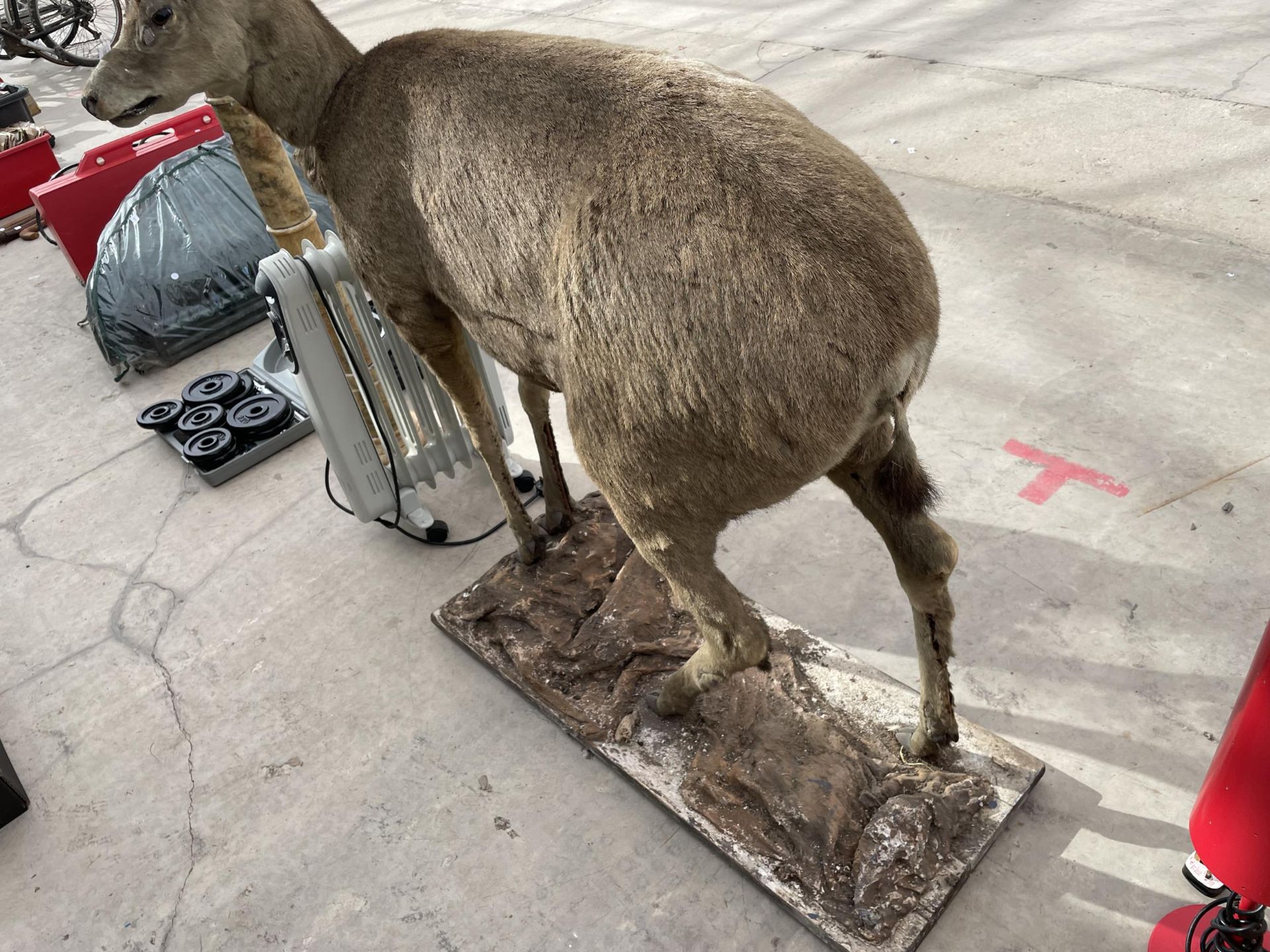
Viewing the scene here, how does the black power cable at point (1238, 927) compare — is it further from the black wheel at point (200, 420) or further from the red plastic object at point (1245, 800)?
the black wheel at point (200, 420)

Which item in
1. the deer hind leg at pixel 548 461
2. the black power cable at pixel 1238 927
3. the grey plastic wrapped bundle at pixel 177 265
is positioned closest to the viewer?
the black power cable at pixel 1238 927

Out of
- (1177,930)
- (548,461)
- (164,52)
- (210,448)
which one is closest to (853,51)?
(548,461)

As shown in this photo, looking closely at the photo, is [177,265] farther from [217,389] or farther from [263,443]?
[263,443]

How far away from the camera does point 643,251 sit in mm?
1594

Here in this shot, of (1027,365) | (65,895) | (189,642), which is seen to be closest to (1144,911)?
(1027,365)

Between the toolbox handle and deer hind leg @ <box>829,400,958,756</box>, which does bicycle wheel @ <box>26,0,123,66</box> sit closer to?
the toolbox handle

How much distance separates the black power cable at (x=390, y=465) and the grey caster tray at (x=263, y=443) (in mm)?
296

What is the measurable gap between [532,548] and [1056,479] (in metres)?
1.82

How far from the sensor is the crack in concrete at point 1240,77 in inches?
205

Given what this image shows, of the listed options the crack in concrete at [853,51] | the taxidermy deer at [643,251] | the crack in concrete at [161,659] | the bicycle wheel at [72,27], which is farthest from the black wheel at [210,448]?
the bicycle wheel at [72,27]

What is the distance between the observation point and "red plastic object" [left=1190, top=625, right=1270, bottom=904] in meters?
1.46

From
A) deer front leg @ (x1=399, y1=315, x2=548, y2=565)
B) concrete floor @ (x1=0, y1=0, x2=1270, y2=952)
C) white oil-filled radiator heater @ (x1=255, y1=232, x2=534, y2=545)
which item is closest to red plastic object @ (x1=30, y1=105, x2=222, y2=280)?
concrete floor @ (x1=0, y1=0, x2=1270, y2=952)

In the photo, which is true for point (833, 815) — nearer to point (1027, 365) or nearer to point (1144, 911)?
point (1144, 911)

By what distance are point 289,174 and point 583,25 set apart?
5.57 meters
